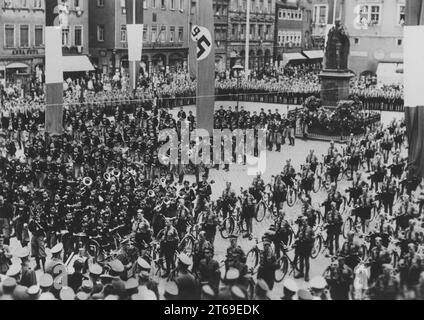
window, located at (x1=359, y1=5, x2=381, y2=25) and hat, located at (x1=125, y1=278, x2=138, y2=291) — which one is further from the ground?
window, located at (x1=359, y1=5, x2=381, y2=25)

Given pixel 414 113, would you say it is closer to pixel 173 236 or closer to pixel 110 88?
pixel 173 236

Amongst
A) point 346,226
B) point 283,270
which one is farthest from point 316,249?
point 346,226

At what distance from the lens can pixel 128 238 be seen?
52.3ft

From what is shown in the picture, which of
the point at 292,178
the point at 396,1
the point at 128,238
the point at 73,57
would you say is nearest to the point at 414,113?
the point at 292,178

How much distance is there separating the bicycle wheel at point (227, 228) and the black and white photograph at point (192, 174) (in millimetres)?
48

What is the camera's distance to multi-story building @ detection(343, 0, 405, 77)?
188 feet

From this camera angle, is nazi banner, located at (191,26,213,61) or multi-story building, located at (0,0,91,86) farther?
multi-story building, located at (0,0,91,86)

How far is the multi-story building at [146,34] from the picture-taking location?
5181 cm

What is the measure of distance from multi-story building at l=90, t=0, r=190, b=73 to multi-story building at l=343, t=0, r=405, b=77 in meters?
15.4

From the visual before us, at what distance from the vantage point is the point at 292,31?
7669cm

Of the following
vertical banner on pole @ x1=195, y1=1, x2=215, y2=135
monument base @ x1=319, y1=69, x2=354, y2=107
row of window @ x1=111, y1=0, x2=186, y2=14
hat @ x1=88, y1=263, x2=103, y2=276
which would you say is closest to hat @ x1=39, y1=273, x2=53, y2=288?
hat @ x1=88, y1=263, x2=103, y2=276

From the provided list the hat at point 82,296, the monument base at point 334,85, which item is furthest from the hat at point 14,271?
the monument base at point 334,85

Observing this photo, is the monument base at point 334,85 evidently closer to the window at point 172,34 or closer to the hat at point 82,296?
the window at point 172,34

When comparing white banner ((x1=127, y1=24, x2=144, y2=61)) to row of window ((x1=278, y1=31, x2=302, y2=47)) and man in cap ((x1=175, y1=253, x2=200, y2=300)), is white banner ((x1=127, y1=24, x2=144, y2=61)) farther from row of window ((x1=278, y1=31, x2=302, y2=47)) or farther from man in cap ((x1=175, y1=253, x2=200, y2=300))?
row of window ((x1=278, y1=31, x2=302, y2=47))
